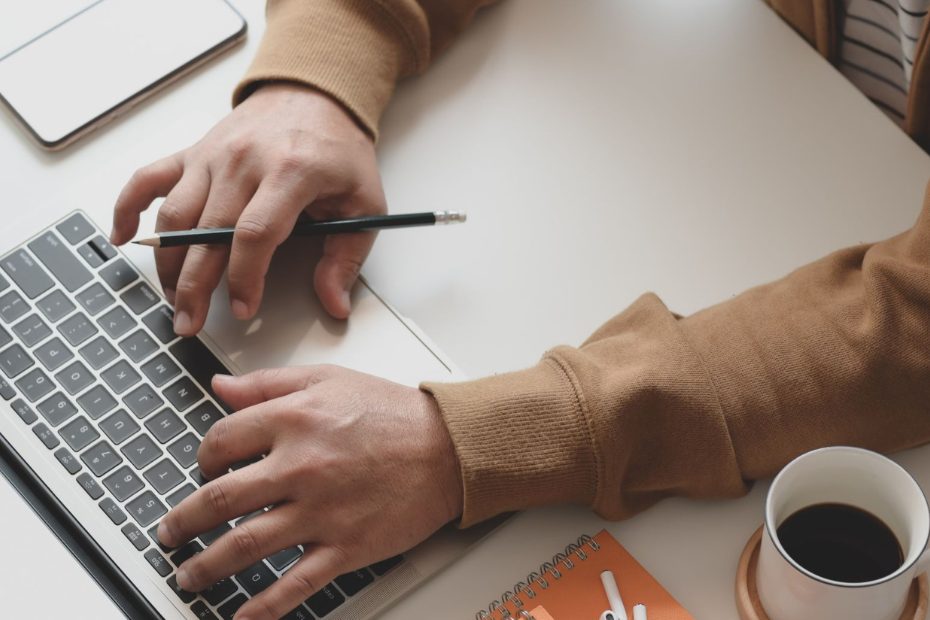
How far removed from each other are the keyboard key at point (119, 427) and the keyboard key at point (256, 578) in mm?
130

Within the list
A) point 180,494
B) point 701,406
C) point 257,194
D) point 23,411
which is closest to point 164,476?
point 180,494

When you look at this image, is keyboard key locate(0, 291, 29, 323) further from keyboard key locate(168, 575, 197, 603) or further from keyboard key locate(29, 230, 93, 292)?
keyboard key locate(168, 575, 197, 603)

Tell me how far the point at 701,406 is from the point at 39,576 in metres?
0.44

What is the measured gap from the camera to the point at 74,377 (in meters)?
0.82

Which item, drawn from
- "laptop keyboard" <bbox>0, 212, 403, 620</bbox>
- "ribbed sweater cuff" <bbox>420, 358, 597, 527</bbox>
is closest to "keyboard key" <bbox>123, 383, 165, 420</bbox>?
"laptop keyboard" <bbox>0, 212, 403, 620</bbox>

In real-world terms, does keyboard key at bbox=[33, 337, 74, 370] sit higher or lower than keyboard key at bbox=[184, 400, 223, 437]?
higher

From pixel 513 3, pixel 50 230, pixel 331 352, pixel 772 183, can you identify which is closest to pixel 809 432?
pixel 772 183

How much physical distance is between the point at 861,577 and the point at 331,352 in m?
0.40

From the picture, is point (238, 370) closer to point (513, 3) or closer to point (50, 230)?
point (50, 230)

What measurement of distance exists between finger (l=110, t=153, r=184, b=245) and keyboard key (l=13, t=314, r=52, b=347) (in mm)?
83

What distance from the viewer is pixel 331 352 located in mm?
845

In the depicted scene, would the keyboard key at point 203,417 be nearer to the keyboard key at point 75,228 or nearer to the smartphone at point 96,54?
the keyboard key at point 75,228

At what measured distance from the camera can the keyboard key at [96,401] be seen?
804mm

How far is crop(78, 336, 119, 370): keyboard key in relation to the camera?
2.71 ft
